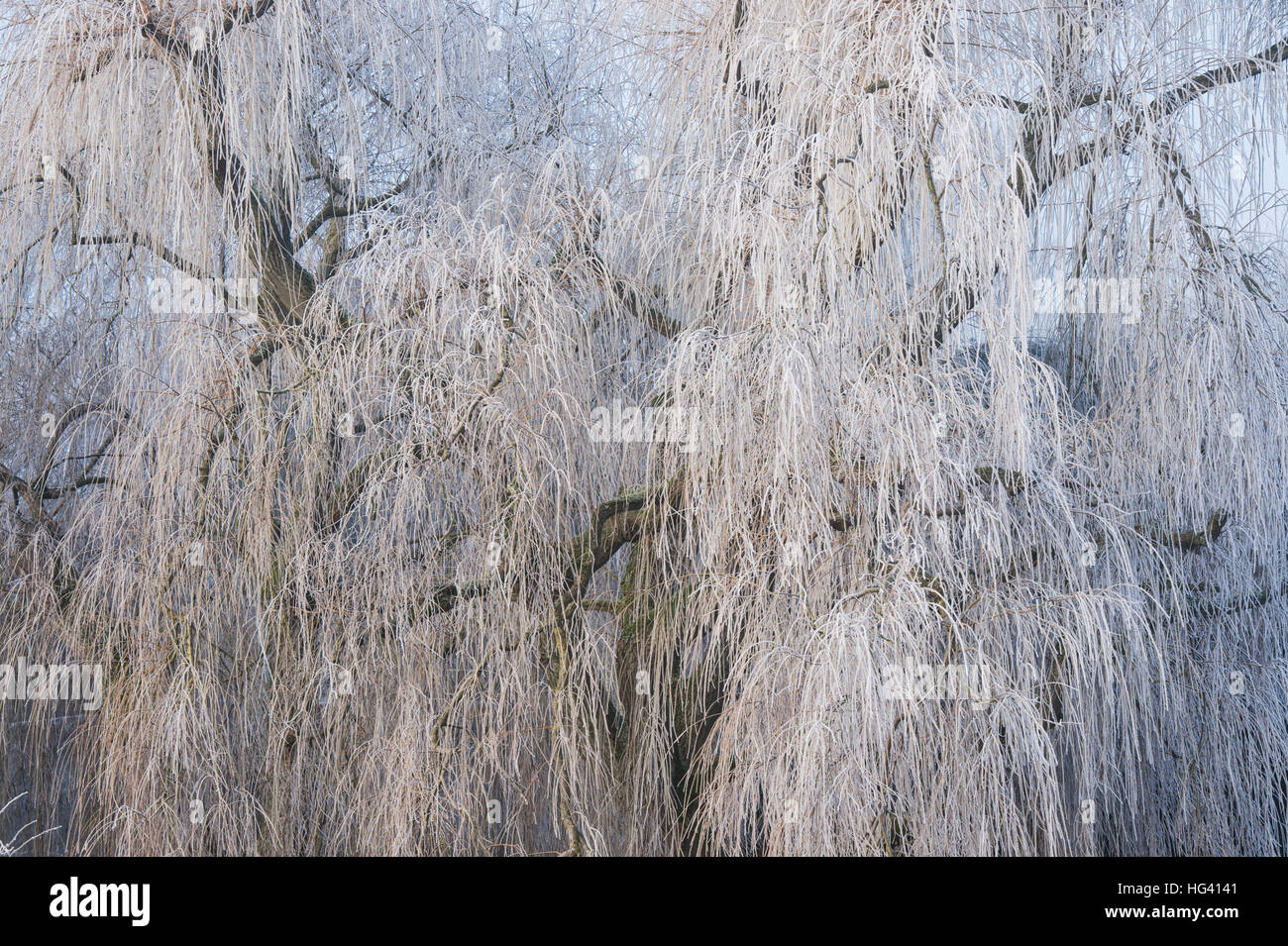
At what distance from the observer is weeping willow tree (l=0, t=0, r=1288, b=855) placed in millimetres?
1729

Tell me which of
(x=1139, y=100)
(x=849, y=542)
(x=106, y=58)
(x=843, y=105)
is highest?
(x=106, y=58)

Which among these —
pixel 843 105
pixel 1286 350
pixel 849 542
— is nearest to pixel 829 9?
pixel 843 105

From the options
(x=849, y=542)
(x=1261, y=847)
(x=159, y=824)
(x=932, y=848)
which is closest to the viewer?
(x=932, y=848)

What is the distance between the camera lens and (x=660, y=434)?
6.31ft

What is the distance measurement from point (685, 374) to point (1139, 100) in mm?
1220

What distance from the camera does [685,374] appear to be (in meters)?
1.85

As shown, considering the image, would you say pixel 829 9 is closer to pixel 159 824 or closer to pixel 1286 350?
pixel 1286 350

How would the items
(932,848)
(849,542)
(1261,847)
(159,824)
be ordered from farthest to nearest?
(1261,847), (159,824), (849,542), (932,848)

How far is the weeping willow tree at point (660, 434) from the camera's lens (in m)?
1.73

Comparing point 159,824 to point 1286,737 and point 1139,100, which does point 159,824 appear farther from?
point 1139,100

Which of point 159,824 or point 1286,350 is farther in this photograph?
point 1286,350

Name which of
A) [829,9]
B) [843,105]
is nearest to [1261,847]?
[843,105]

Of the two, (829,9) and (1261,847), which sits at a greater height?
(829,9)

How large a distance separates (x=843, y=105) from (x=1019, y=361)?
589mm
